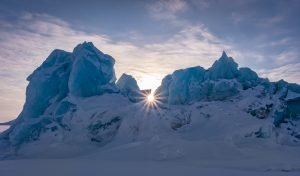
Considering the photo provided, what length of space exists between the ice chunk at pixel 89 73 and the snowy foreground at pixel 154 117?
152 millimetres

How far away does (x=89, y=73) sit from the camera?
61.0 m

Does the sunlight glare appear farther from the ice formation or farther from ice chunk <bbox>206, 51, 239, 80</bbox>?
ice chunk <bbox>206, 51, 239, 80</bbox>

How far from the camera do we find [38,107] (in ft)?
199

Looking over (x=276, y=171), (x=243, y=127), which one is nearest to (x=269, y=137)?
(x=243, y=127)

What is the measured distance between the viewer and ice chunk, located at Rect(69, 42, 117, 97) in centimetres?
6022

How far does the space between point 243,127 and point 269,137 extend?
3497 mm

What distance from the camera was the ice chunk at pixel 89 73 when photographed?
2371 inches

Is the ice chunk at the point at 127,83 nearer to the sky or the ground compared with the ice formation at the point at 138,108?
nearer to the sky

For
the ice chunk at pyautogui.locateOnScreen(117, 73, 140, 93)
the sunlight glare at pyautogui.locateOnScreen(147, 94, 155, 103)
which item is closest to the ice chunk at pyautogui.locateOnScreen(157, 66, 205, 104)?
the sunlight glare at pyautogui.locateOnScreen(147, 94, 155, 103)

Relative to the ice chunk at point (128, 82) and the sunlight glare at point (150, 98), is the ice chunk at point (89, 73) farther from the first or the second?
the ice chunk at point (128, 82)

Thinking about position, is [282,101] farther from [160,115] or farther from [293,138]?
[160,115]

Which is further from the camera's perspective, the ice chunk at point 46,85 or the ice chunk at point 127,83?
the ice chunk at point 127,83

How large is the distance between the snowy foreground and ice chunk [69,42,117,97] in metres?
0.15

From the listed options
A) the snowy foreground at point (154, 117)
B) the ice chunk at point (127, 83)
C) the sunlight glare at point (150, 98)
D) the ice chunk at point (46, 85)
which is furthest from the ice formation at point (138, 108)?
the ice chunk at point (127, 83)
